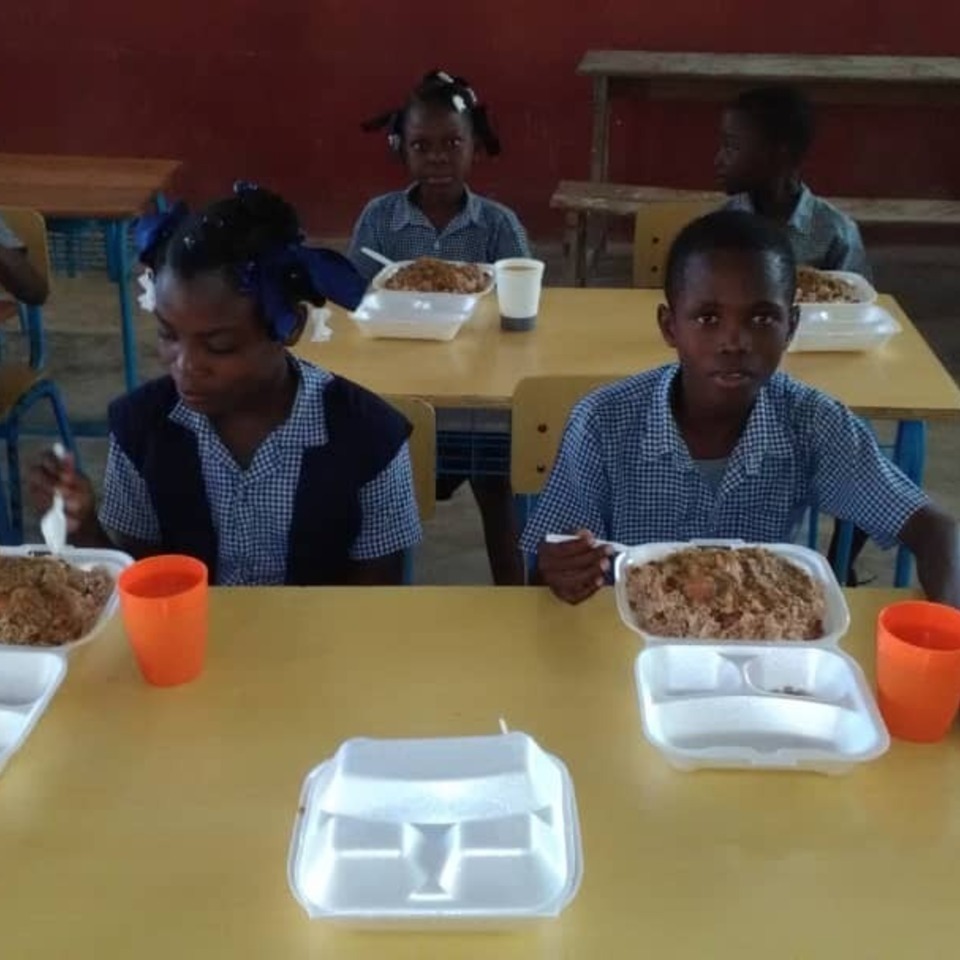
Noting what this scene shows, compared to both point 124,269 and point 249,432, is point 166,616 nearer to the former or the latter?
point 249,432

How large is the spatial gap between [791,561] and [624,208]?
3383 mm

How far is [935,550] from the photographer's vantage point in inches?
65.3

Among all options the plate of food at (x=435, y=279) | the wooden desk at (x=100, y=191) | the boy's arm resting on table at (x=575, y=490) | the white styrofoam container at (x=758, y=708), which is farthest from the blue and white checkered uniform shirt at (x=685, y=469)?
the wooden desk at (x=100, y=191)

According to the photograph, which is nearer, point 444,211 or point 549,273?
point 444,211

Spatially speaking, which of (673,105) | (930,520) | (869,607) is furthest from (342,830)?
(673,105)

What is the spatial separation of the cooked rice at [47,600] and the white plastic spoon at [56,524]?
39 mm

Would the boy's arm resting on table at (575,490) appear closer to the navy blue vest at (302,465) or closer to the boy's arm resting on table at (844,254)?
the navy blue vest at (302,465)

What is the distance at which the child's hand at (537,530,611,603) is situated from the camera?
1.52 meters

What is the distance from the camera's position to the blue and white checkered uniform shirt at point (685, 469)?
1901 millimetres

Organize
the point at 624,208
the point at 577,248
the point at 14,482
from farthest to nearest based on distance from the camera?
the point at 577,248 → the point at 624,208 → the point at 14,482

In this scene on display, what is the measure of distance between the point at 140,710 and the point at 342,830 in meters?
0.33

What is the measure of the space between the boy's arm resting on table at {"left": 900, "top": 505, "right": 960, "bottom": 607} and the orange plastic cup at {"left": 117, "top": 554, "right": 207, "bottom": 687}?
0.87 m

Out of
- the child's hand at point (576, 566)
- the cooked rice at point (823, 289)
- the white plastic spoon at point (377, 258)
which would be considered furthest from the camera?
the white plastic spoon at point (377, 258)

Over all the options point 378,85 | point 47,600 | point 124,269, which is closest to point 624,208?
point 378,85
